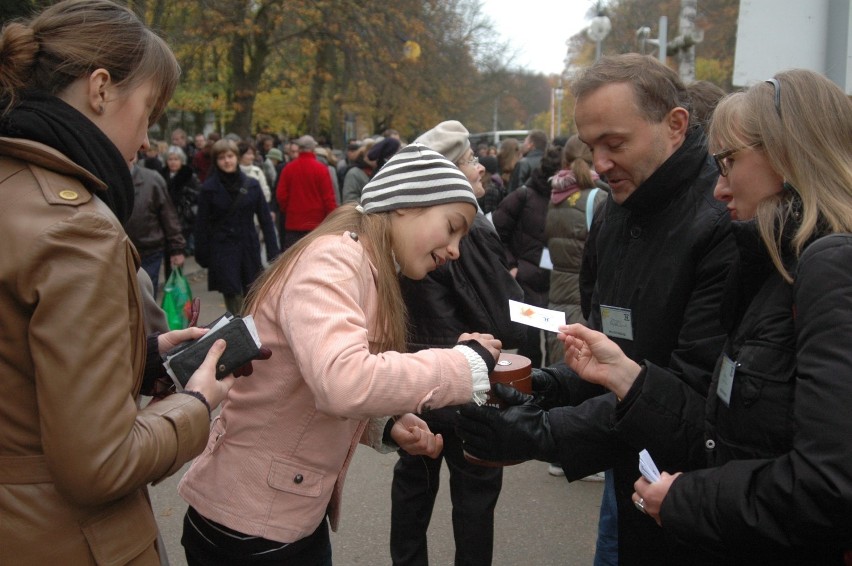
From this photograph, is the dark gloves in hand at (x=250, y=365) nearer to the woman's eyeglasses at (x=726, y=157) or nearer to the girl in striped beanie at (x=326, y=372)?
the girl in striped beanie at (x=326, y=372)

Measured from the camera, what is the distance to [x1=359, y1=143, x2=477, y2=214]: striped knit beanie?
210 centimetres

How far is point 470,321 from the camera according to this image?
3402 millimetres

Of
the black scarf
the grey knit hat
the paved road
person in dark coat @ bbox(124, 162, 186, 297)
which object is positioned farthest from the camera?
person in dark coat @ bbox(124, 162, 186, 297)

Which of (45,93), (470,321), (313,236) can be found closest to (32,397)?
(45,93)

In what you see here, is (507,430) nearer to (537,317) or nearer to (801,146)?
(537,317)

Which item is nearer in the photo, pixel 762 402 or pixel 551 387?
pixel 762 402

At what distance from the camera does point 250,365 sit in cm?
183

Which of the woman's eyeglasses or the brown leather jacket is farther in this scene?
the woman's eyeglasses

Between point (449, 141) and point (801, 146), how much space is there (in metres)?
2.27

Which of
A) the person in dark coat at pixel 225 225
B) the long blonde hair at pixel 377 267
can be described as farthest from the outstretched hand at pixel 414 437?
the person in dark coat at pixel 225 225

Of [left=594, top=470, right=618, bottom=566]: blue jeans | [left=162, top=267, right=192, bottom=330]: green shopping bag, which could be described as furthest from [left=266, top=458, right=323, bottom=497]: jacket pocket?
[left=162, top=267, right=192, bottom=330]: green shopping bag

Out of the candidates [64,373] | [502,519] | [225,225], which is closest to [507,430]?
[64,373]

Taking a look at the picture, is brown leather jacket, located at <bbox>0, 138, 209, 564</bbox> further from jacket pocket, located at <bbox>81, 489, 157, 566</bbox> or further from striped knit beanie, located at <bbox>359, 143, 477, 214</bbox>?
striped knit beanie, located at <bbox>359, 143, 477, 214</bbox>

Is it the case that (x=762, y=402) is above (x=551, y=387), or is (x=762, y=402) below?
above
